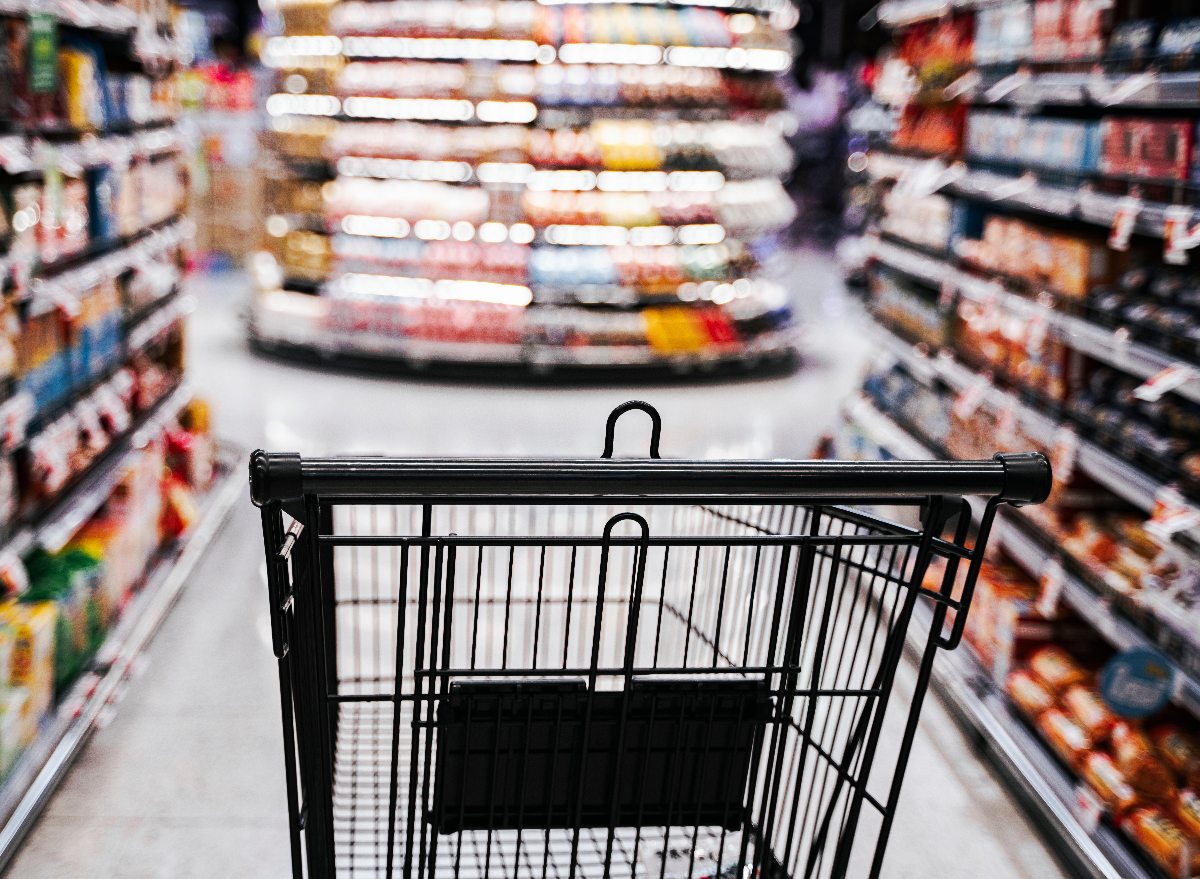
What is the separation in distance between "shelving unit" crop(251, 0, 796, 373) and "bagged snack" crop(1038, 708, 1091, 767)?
199 inches

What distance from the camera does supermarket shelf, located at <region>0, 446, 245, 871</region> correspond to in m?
2.61

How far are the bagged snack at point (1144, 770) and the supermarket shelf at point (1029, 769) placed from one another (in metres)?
0.13

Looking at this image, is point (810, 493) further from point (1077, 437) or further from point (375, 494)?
point (1077, 437)

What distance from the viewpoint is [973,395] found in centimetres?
381

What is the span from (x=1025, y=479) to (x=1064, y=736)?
189 cm

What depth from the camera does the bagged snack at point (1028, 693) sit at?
3180 millimetres

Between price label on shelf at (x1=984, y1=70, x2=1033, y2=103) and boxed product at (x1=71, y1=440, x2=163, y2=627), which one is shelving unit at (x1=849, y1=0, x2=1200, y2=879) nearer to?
price label on shelf at (x1=984, y1=70, x2=1033, y2=103)

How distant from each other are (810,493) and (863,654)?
2.21 m

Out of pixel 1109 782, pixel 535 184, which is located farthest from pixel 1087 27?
pixel 535 184

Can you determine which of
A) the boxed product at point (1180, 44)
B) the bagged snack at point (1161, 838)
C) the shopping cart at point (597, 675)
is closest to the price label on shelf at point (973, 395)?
the boxed product at point (1180, 44)

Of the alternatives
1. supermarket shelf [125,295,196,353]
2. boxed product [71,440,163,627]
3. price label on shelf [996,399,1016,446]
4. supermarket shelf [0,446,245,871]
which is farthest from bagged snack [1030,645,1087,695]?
supermarket shelf [125,295,196,353]

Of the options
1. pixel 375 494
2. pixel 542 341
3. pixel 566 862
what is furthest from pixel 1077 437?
pixel 542 341

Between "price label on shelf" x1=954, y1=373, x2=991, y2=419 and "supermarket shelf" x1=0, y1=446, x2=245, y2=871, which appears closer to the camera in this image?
"supermarket shelf" x1=0, y1=446, x2=245, y2=871

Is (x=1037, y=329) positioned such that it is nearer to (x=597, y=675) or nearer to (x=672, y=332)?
(x=597, y=675)
